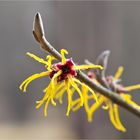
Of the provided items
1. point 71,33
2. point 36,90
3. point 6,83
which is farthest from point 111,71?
point 6,83

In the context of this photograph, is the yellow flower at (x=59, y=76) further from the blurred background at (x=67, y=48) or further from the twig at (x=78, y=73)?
the blurred background at (x=67, y=48)

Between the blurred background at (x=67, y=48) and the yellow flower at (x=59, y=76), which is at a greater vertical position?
the blurred background at (x=67, y=48)

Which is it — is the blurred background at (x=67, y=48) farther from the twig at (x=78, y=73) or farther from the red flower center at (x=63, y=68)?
the red flower center at (x=63, y=68)

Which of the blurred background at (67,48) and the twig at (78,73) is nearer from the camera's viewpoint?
the twig at (78,73)

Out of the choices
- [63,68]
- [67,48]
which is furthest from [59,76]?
[67,48]

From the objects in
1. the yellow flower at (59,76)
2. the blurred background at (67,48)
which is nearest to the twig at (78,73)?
the yellow flower at (59,76)

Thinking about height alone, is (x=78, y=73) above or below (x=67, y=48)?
below

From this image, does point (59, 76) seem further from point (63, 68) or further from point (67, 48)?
point (67, 48)

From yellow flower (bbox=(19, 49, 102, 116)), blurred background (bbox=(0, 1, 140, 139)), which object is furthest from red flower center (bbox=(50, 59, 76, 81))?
blurred background (bbox=(0, 1, 140, 139))

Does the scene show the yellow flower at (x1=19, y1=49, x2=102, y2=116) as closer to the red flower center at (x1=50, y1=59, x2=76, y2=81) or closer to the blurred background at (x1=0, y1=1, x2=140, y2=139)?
the red flower center at (x1=50, y1=59, x2=76, y2=81)
